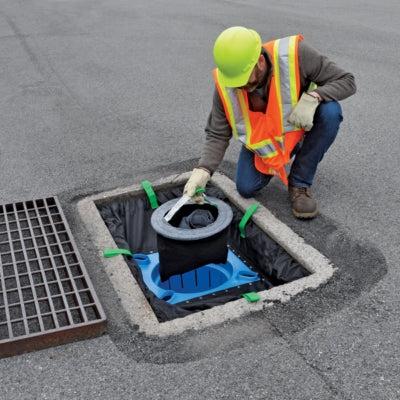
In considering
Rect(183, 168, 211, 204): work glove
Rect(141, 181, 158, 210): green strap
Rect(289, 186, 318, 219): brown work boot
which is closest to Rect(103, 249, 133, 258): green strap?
Rect(183, 168, 211, 204): work glove

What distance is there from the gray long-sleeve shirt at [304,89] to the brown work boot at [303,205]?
57 centimetres

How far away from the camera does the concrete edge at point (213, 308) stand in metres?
2.70

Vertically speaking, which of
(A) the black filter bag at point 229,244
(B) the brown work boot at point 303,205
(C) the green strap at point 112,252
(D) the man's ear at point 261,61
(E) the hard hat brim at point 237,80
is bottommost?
(A) the black filter bag at point 229,244

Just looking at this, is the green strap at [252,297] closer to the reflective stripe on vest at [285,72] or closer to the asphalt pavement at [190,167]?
the asphalt pavement at [190,167]

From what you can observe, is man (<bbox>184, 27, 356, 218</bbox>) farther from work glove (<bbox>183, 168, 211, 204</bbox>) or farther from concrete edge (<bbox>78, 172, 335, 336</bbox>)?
concrete edge (<bbox>78, 172, 335, 336</bbox>)

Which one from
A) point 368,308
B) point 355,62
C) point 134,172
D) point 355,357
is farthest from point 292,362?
point 355,62

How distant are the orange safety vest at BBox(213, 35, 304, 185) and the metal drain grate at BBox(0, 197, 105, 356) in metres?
1.25

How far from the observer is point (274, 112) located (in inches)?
131

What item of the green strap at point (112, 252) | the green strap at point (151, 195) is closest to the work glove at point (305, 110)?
the green strap at point (151, 195)

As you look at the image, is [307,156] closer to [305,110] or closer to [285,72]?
[305,110]

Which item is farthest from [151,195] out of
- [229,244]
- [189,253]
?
[189,253]

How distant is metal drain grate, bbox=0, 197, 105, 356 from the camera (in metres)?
2.63

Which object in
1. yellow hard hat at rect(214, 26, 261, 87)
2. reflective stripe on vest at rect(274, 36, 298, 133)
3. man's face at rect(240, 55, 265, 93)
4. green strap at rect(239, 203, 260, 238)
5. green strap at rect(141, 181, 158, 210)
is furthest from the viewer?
green strap at rect(141, 181, 158, 210)

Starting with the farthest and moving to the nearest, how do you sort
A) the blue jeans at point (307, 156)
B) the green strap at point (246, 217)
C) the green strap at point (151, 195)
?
the green strap at point (151, 195), the green strap at point (246, 217), the blue jeans at point (307, 156)
